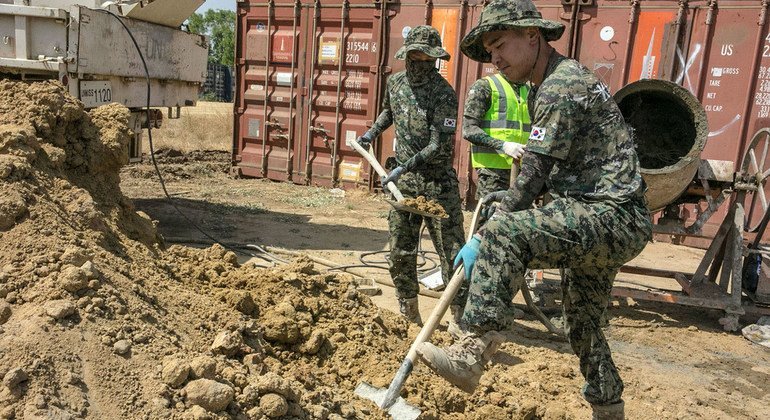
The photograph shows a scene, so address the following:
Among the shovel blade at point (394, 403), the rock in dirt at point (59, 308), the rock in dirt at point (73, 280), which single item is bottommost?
the shovel blade at point (394, 403)

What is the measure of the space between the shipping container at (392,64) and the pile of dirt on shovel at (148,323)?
5.00 metres

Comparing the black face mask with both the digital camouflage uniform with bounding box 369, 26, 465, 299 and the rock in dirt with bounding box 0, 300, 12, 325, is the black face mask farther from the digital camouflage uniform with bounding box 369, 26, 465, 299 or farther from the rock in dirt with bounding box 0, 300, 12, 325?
the rock in dirt with bounding box 0, 300, 12, 325

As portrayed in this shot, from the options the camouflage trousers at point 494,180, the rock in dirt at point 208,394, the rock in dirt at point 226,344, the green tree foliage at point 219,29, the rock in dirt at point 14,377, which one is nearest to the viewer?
the rock in dirt at point 14,377

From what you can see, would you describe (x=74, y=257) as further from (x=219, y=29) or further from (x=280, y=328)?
(x=219, y=29)

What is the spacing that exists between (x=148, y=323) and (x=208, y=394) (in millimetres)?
522

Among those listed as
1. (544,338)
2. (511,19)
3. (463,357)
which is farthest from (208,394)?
(544,338)

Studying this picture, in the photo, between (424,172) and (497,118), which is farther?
(497,118)

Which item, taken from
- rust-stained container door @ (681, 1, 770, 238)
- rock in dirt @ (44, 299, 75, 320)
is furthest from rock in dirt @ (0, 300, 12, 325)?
rust-stained container door @ (681, 1, 770, 238)

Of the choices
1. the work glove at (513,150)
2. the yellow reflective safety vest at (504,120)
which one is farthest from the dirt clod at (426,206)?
the work glove at (513,150)

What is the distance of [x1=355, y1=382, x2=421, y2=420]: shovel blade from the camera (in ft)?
8.84

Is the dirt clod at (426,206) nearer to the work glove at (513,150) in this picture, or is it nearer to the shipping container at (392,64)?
the work glove at (513,150)

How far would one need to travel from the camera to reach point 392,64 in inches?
368

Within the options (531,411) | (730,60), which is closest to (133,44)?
(531,411)

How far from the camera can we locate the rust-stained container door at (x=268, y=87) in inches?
397
